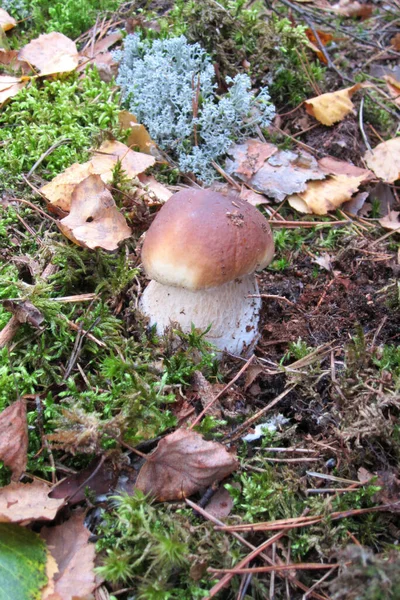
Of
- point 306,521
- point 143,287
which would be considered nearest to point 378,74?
point 143,287

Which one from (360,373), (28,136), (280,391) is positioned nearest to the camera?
(360,373)

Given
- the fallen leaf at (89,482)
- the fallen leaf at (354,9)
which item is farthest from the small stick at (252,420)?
the fallen leaf at (354,9)

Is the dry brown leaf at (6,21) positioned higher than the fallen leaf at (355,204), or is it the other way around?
the dry brown leaf at (6,21)

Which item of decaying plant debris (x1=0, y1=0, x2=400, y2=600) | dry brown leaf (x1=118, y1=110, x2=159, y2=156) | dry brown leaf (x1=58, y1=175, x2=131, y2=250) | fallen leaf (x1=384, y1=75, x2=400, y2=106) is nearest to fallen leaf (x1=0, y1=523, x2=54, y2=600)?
decaying plant debris (x1=0, y1=0, x2=400, y2=600)

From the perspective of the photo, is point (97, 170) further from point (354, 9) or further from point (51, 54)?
point (354, 9)

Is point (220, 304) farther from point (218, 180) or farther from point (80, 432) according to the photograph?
point (218, 180)

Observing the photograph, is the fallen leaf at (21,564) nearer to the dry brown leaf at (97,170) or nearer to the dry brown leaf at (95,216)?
the dry brown leaf at (95,216)
